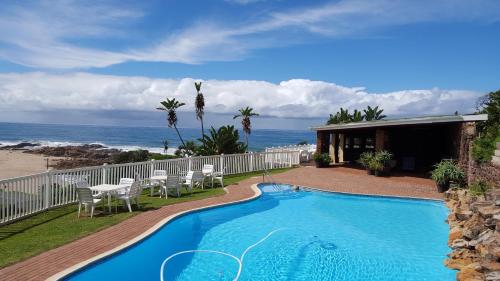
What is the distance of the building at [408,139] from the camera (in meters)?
15.5

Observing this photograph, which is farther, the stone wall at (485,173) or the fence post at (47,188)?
the stone wall at (485,173)

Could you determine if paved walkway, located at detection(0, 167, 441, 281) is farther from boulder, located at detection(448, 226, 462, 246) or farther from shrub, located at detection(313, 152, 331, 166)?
boulder, located at detection(448, 226, 462, 246)

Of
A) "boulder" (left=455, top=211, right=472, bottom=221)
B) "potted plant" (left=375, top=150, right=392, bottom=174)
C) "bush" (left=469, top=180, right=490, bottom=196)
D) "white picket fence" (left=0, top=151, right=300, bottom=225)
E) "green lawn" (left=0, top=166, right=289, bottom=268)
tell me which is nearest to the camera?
"green lawn" (left=0, top=166, right=289, bottom=268)

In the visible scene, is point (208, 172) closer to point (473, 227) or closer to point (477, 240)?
point (473, 227)

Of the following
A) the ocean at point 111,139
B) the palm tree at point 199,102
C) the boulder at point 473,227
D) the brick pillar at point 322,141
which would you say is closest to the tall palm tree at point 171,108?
the palm tree at point 199,102

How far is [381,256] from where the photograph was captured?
27.5 ft

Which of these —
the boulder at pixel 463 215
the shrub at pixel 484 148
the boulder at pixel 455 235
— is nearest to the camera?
the boulder at pixel 455 235

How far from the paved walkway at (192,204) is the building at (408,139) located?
2.20 m

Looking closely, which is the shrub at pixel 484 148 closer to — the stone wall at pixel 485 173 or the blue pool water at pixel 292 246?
the stone wall at pixel 485 173

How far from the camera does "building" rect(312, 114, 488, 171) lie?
15492 mm

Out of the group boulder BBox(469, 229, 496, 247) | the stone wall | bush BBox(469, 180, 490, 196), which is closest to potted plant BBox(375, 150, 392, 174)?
the stone wall

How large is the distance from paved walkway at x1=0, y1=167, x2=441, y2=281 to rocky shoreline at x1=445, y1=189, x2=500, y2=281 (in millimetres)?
4701

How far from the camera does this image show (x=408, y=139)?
2189 cm

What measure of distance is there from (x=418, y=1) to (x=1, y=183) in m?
14.1
